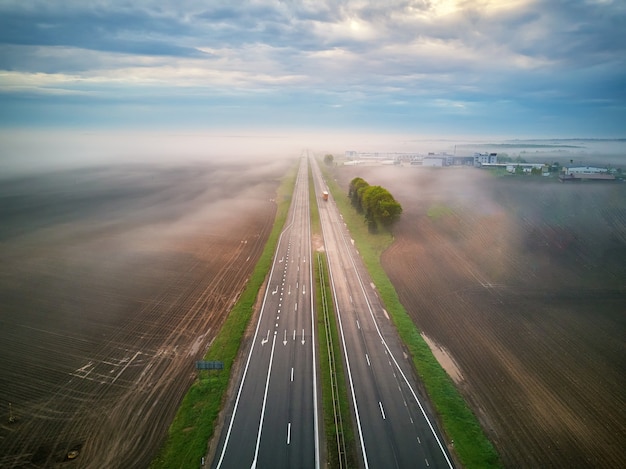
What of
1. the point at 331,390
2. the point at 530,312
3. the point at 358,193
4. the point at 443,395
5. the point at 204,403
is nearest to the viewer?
the point at 204,403

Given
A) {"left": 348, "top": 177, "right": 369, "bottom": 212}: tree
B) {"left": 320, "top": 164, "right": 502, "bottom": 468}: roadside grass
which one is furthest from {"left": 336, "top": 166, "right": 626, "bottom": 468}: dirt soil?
{"left": 348, "top": 177, "right": 369, "bottom": 212}: tree

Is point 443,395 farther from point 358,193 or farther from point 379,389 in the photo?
point 358,193

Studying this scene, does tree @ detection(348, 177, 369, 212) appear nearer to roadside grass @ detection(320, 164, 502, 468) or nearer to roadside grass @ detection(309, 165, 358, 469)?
roadside grass @ detection(320, 164, 502, 468)

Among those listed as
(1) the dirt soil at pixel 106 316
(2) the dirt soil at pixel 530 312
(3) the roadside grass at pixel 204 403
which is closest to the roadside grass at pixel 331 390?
(3) the roadside grass at pixel 204 403

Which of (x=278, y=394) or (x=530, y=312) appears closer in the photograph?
(x=278, y=394)

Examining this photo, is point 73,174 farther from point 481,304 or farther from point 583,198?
point 583,198

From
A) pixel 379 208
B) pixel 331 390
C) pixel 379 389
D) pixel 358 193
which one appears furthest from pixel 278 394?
pixel 358 193
